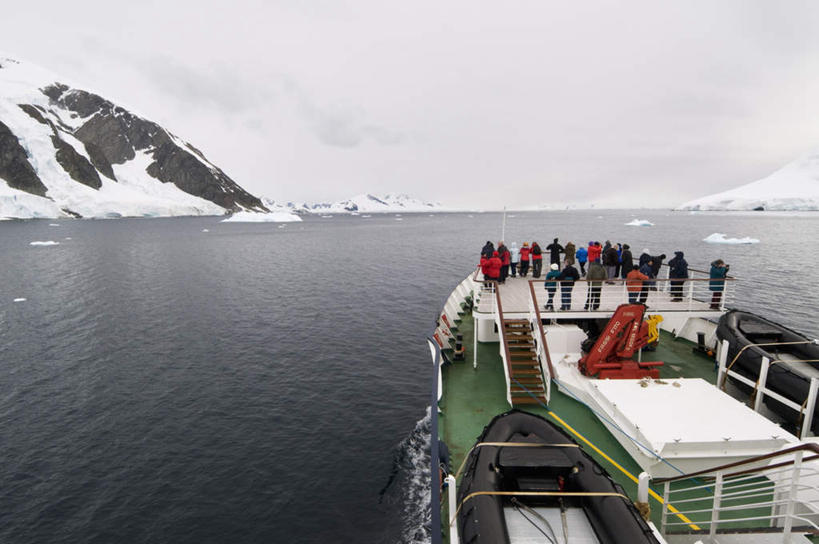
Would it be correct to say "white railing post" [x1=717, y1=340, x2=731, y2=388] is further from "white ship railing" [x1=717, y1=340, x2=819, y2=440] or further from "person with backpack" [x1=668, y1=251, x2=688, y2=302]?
"person with backpack" [x1=668, y1=251, x2=688, y2=302]

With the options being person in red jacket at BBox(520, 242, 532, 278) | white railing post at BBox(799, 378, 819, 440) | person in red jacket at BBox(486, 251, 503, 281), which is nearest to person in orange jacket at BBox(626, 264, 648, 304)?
person in red jacket at BBox(486, 251, 503, 281)

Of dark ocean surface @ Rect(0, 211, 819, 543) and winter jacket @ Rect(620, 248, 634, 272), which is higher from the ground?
winter jacket @ Rect(620, 248, 634, 272)

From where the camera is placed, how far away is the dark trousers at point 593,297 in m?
13.8

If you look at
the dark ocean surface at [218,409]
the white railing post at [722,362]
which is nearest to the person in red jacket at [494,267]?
the white railing post at [722,362]

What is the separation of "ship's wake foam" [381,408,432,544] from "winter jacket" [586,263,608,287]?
865 cm

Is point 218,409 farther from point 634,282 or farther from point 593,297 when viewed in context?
point 634,282

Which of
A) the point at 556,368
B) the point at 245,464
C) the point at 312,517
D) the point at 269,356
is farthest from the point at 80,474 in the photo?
the point at 556,368

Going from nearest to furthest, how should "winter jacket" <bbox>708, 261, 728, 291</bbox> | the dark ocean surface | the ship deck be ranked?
the ship deck, the dark ocean surface, "winter jacket" <bbox>708, 261, 728, 291</bbox>

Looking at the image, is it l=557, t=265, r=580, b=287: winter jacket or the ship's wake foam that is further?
l=557, t=265, r=580, b=287: winter jacket

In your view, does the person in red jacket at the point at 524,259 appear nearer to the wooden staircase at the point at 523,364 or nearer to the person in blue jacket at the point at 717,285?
the wooden staircase at the point at 523,364

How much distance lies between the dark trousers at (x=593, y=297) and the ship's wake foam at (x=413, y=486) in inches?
308

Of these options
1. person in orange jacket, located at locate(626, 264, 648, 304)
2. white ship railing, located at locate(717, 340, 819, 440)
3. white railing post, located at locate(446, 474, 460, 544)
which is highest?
person in orange jacket, located at locate(626, 264, 648, 304)

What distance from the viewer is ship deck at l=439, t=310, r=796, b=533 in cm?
911

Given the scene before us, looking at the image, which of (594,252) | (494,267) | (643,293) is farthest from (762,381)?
(594,252)
